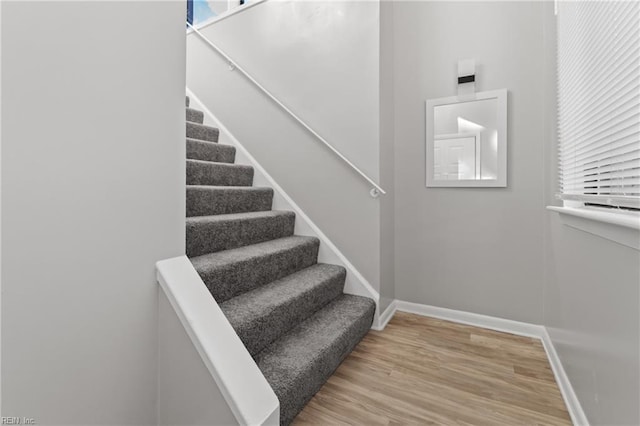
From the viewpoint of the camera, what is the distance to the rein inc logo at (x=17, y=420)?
29.6 inches

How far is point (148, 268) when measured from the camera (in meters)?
1.08

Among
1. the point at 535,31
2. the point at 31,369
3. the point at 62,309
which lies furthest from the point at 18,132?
the point at 535,31

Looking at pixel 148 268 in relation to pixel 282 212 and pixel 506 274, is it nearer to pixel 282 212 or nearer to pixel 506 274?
pixel 282 212

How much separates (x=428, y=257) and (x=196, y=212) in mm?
1715

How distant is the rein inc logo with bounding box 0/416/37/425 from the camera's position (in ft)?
2.47

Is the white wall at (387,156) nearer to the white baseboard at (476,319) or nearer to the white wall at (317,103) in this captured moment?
the white wall at (317,103)

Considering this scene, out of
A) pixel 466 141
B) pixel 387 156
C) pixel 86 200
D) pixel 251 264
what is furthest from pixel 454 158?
pixel 86 200

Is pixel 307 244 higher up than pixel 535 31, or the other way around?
pixel 535 31

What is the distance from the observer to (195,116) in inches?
116

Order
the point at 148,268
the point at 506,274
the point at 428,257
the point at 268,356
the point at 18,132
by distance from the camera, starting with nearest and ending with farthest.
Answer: the point at 18,132 < the point at 148,268 < the point at 268,356 < the point at 506,274 < the point at 428,257

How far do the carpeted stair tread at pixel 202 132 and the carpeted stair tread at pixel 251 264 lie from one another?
1225 millimetres

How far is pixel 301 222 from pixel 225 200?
2.12 feet

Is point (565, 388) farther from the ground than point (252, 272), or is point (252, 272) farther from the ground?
point (252, 272)

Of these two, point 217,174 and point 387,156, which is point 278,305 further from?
point 387,156
